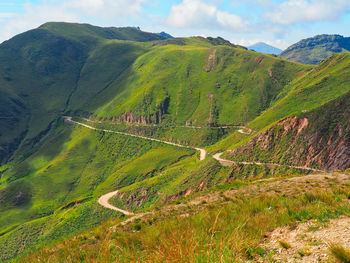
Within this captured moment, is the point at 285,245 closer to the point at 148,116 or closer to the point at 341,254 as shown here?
the point at 341,254

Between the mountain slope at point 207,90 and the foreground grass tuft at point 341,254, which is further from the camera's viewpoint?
the mountain slope at point 207,90

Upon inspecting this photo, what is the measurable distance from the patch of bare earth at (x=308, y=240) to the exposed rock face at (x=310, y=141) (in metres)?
51.3

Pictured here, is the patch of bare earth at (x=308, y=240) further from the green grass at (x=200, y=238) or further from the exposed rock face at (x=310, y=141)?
the exposed rock face at (x=310, y=141)

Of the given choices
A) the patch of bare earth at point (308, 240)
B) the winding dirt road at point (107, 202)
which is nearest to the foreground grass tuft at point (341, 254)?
the patch of bare earth at point (308, 240)

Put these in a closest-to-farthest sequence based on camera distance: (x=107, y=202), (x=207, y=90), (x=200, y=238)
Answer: (x=200, y=238), (x=107, y=202), (x=207, y=90)

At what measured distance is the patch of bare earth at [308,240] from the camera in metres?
5.44

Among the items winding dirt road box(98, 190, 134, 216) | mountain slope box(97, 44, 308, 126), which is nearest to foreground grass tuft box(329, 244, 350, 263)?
winding dirt road box(98, 190, 134, 216)

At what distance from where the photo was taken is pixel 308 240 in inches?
248

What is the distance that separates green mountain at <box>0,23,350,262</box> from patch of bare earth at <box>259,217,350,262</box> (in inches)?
1252

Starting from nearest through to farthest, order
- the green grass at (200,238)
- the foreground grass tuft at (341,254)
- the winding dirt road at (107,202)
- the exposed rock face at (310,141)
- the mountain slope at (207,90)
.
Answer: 1. the green grass at (200,238)
2. the foreground grass tuft at (341,254)
3. the exposed rock face at (310,141)
4. the winding dirt road at (107,202)
5. the mountain slope at (207,90)

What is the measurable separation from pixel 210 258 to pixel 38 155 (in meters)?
153

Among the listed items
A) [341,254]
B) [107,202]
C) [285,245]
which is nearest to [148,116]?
[107,202]

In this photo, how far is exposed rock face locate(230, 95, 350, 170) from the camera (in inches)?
1991

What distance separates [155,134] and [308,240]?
380 ft
